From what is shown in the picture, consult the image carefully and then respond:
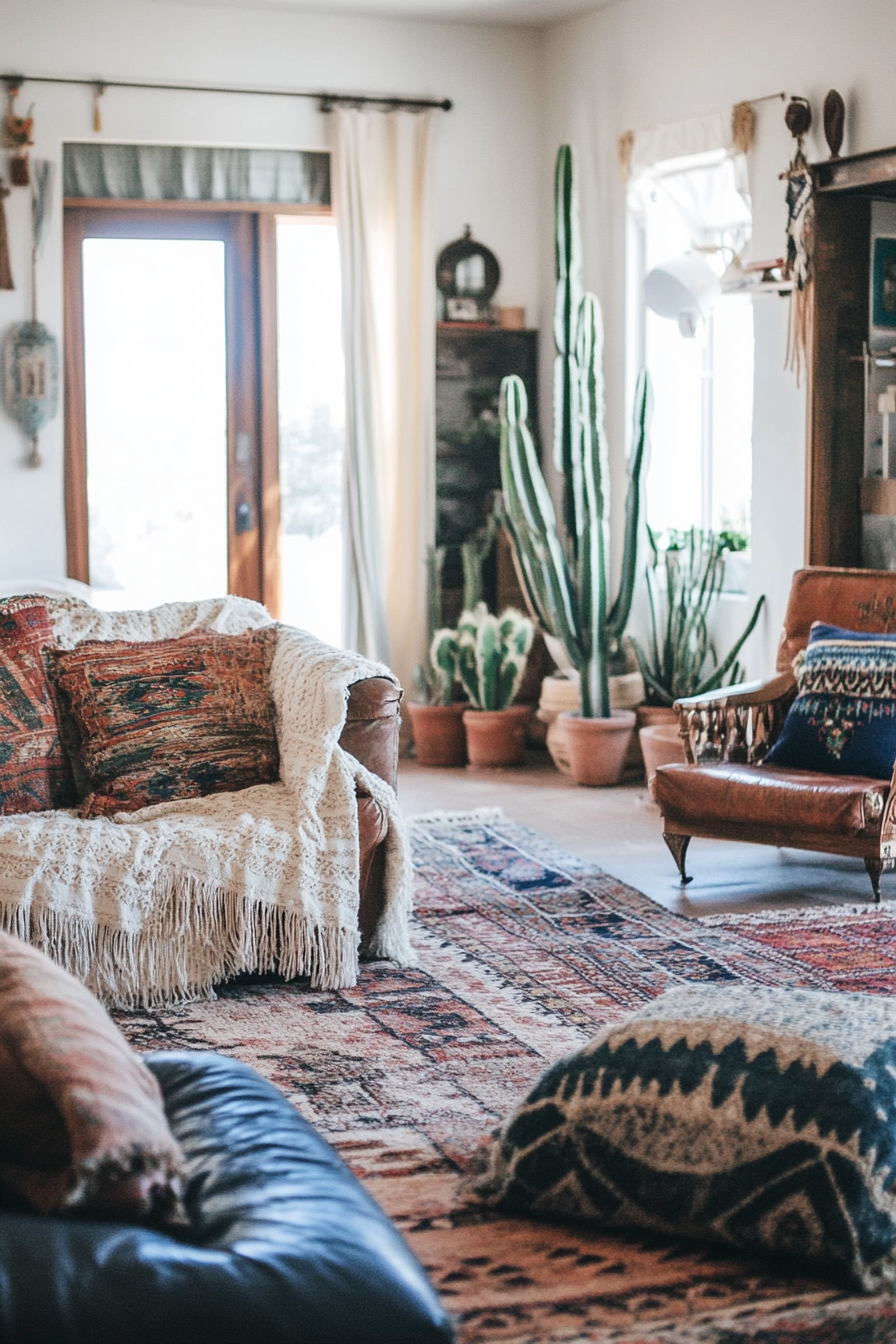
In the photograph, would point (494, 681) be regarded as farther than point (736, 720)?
Yes

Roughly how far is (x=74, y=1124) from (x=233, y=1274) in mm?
215

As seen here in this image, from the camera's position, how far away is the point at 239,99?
21.1ft

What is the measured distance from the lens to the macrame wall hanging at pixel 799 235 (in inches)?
194

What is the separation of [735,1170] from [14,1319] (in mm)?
1054

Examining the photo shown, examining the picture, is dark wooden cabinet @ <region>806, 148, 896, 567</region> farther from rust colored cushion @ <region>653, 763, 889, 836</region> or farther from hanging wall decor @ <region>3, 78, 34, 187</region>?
hanging wall decor @ <region>3, 78, 34, 187</region>

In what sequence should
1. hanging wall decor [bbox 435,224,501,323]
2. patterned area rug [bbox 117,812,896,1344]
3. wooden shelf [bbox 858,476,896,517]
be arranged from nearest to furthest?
patterned area rug [bbox 117,812,896,1344], wooden shelf [bbox 858,476,896,517], hanging wall decor [bbox 435,224,501,323]

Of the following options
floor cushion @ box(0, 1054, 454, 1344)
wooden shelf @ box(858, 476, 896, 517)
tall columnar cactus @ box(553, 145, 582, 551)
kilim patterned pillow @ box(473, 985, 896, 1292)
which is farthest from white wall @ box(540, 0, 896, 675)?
floor cushion @ box(0, 1054, 454, 1344)

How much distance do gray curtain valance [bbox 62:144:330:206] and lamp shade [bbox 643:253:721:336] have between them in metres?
1.75

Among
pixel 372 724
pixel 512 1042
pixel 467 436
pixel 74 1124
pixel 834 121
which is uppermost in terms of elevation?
pixel 834 121

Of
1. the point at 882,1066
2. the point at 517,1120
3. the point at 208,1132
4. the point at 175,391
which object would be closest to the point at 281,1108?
the point at 208,1132

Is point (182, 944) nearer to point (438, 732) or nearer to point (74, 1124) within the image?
point (74, 1124)

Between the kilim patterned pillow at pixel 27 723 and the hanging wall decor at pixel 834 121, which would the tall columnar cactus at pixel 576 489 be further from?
the kilim patterned pillow at pixel 27 723

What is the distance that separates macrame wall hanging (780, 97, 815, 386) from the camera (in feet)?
16.2

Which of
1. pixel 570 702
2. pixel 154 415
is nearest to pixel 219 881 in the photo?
pixel 570 702
